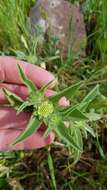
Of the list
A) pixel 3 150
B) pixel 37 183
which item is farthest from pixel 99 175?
pixel 3 150

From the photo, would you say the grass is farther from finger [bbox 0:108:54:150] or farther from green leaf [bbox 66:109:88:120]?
green leaf [bbox 66:109:88:120]

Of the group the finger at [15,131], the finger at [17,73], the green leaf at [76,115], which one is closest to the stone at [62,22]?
the finger at [17,73]

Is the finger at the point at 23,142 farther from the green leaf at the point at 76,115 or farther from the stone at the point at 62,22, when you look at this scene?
the stone at the point at 62,22

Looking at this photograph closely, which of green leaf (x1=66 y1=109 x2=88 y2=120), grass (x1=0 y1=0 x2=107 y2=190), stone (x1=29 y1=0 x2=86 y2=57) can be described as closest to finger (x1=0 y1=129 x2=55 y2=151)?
grass (x1=0 y1=0 x2=107 y2=190)

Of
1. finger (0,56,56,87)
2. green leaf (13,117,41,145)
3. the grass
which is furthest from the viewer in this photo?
the grass

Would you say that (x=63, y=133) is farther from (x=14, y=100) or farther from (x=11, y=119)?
(x=11, y=119)

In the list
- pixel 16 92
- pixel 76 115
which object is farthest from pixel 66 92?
pixel 16 92
